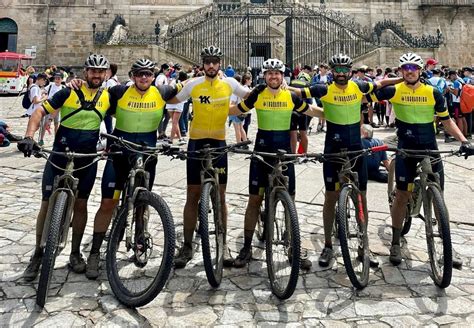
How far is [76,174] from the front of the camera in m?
4.34

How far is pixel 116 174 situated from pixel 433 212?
3248mm

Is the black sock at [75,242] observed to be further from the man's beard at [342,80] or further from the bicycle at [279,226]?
the man's beard at [342,80]

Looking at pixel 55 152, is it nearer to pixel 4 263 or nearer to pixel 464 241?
pixel 4 263

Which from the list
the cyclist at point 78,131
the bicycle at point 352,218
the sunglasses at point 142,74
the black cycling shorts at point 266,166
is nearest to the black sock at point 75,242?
the cyclist at point 78,131

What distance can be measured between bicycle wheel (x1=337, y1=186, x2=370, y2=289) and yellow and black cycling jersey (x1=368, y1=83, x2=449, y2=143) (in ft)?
3.40

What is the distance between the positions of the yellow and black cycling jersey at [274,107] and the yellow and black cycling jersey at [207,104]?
0.32m

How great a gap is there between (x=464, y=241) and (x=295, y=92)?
9.12 feet

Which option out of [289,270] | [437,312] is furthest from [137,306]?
[437,312]

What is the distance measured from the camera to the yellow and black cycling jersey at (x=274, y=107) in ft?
15.1

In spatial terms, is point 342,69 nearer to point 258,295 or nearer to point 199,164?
point 199,164

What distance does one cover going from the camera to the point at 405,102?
4.67 meters

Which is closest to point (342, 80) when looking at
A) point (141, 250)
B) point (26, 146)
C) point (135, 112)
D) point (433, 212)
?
point (433, 212)

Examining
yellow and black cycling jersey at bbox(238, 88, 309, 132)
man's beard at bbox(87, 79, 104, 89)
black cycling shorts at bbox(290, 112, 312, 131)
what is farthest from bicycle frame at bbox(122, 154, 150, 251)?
black cycling shorts at bbox(290, 112, 312, 131)

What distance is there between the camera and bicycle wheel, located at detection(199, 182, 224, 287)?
3.86m
